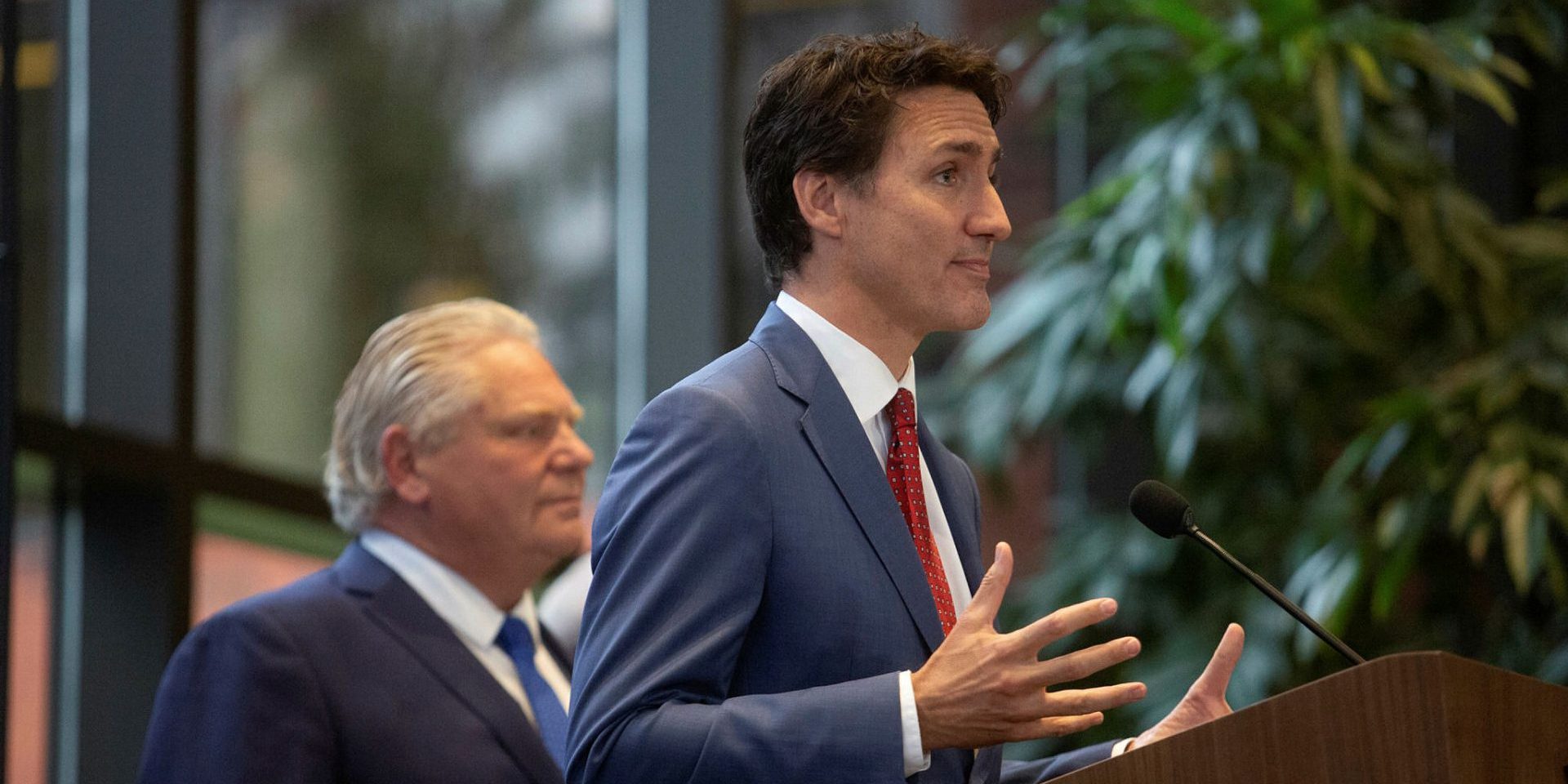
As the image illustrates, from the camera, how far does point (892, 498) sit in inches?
62.8

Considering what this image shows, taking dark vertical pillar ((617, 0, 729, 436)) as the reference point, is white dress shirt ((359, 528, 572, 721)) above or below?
below

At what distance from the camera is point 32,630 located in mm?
3049

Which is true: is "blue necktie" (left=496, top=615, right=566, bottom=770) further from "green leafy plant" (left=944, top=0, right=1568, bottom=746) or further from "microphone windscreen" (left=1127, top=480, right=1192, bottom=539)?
"green leafy plant" (left=944, top=0, right=1568, bottom=746)

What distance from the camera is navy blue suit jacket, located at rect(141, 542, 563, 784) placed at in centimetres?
203

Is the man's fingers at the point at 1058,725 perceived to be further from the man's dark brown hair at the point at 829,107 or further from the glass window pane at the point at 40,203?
the glass window pane at the point at 40,203

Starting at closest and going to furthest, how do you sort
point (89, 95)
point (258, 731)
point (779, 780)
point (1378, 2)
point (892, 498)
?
point (779, 780), point (892, 498), point (258, 731), point (89, 95), point (1378, 2)

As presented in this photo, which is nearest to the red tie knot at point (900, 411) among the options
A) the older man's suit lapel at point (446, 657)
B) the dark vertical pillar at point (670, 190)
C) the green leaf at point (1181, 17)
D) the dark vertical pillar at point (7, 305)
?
the older man's suit lapel at point (446, 657)

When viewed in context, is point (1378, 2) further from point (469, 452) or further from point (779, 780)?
point (779, 780)

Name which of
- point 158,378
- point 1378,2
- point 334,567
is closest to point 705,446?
point 334,567

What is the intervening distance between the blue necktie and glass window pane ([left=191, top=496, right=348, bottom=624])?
1.04 metres

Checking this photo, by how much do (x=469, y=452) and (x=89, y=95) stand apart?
1.27 metres

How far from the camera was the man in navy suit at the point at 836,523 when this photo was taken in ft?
4.52

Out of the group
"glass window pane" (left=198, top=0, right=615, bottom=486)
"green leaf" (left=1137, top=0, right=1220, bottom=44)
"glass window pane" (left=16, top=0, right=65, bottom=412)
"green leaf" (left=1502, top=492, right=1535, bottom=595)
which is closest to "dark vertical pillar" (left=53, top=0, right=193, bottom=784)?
"glass window pane" (left=16, top=0, right=65, bottom=412)

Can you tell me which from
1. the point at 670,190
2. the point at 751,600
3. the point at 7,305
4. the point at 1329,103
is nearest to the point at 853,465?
the point at 751,600
